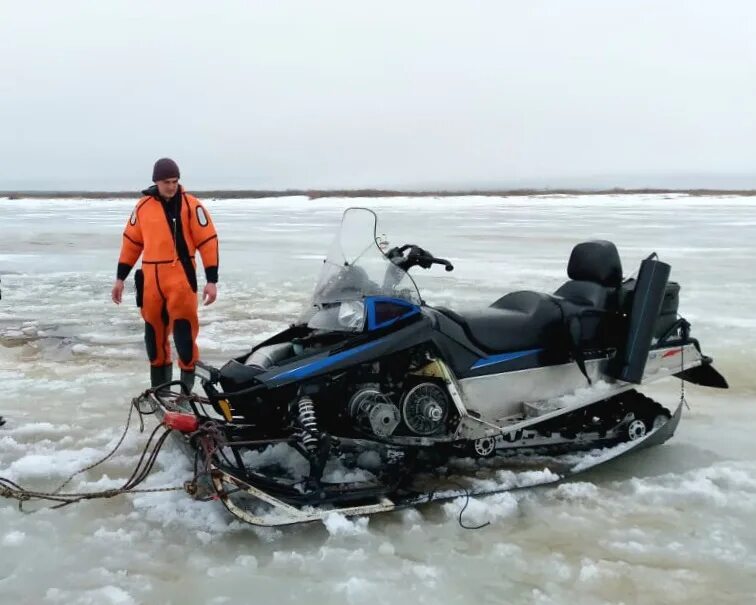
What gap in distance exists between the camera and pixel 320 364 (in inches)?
125

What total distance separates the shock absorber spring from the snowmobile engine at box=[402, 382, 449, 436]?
46cm

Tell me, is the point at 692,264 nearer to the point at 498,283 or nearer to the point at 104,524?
the point at 498,283

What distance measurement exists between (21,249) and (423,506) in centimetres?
1415

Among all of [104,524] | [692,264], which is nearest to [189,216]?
[104,524]

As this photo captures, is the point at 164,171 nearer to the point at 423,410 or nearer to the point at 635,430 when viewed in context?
the point at 423,410

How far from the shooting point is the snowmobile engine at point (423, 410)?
335 centimetres

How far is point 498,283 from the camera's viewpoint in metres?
9.52

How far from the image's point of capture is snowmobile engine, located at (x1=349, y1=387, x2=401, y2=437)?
323 cm

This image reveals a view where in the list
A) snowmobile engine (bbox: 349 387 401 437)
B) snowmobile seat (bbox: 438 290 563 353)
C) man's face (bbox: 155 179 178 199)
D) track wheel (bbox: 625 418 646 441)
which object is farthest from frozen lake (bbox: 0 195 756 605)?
man's face (bbox: 155 179 178 199)

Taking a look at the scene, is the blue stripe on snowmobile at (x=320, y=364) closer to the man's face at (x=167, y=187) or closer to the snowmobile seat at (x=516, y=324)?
the snowmobile seat at (x=516, y=324)

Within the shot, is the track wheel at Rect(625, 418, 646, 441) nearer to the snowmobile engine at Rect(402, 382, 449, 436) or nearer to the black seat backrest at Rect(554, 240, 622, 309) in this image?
the black seat backrest at Rect(554, 240, 622, 309)

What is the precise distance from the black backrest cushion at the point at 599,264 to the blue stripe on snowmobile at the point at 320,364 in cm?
141

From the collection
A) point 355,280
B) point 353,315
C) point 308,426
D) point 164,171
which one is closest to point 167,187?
point 164,171

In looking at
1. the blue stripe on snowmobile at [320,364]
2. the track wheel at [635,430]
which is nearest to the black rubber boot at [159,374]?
the blue stripe on snowmobile at [320,364]
